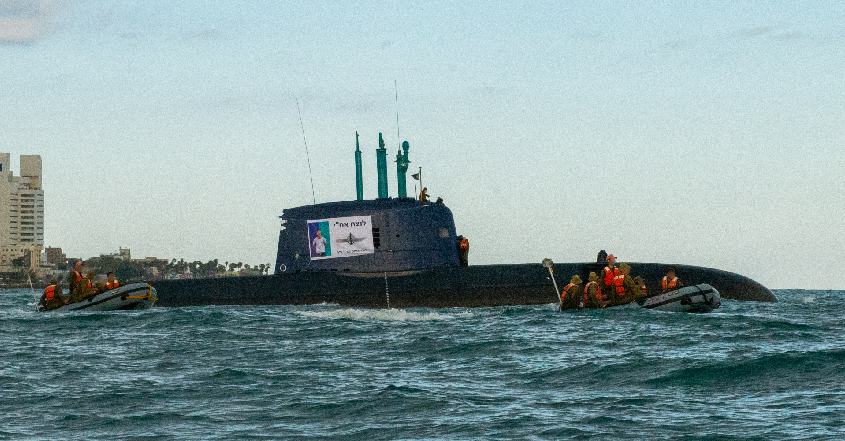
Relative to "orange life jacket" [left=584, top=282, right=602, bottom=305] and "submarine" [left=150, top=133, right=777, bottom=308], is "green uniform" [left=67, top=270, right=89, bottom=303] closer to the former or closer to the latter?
"submarine" [left=150, top=133, right=777, bottom=308]

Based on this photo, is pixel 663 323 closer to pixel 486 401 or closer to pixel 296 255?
pixel 486 401

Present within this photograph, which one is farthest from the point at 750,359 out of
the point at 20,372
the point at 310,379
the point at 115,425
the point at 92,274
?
the point at 92,274

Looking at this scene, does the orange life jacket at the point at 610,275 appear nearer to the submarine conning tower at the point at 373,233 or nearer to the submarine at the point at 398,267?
the submarine at the point at 398,267

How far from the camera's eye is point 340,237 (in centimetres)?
3078

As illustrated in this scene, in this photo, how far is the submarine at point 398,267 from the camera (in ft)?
97.6

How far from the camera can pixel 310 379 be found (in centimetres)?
1292

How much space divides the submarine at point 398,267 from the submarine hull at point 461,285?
0.03 meters

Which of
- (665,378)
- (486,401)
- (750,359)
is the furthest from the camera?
(750,359)

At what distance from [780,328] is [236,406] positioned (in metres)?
12.5

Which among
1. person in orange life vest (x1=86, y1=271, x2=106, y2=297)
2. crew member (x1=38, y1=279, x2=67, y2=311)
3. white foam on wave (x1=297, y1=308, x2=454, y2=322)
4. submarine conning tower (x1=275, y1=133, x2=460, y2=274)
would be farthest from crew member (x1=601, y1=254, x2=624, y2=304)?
crew member (x1=38, y1=279, x2=67, y2=311)

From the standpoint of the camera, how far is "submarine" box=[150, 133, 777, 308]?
29734 millimetres

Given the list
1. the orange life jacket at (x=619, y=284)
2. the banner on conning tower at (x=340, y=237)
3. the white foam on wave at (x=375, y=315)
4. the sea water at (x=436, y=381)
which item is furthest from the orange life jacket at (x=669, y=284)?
the banner on conning tower at (x=340, y=237)

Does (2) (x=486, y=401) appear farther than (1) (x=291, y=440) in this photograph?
Yes

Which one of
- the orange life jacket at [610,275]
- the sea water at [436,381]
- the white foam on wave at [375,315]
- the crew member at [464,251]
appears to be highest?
the crew member at [464,251]
